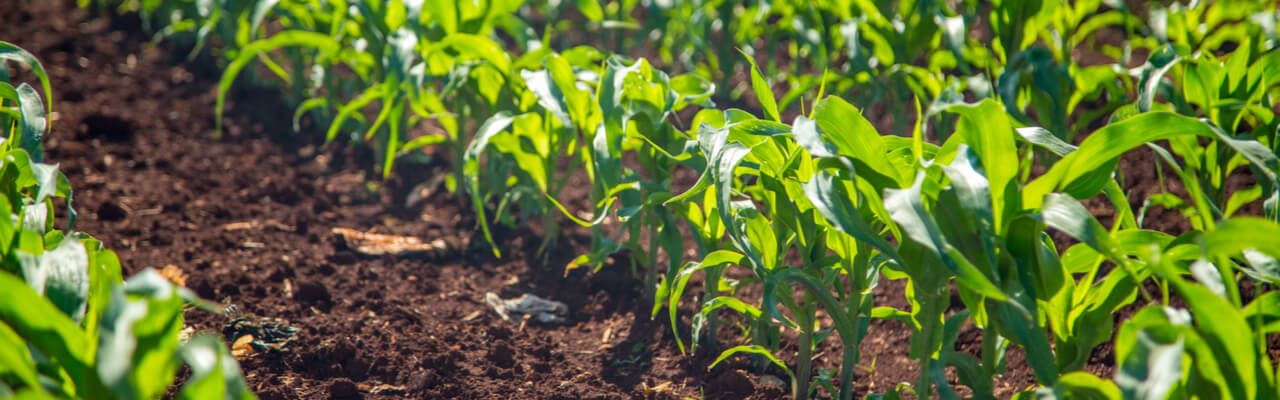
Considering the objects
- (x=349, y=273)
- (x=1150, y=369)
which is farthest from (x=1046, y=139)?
(x=349, y=273)

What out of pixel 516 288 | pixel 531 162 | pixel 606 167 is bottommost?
pixel 516 288

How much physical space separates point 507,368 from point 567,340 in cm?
25

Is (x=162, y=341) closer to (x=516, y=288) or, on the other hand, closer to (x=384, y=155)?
(x=516, y=288)

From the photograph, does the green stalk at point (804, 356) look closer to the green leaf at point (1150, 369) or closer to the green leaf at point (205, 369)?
the green leaf at point (1150, 369)

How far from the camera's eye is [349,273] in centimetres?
255

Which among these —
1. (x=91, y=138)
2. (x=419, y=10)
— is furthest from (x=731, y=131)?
(x=91, y=138)

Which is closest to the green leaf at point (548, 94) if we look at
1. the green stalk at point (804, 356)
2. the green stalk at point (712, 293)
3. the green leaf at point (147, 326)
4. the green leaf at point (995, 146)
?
the green stalk at point (712, 293)

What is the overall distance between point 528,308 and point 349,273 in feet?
1.87

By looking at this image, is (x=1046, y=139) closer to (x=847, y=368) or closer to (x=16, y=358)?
(x=847, y=368)

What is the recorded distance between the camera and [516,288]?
2.61m

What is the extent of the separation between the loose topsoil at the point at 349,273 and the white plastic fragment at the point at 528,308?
0.11 ft

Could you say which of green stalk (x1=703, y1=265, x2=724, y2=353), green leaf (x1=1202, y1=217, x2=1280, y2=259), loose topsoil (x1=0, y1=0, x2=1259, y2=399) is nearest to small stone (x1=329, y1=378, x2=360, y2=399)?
loose topsoil (x1=0, y1=0, x2=1259, y2=399)

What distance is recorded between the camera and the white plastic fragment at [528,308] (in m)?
2.42

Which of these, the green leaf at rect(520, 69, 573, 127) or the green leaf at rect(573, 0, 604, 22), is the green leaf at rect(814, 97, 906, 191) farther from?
the green leaf at rect(573, 0, 604, 22)
